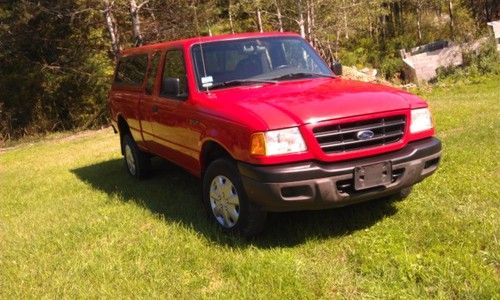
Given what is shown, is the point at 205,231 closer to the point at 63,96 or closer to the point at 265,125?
the point at 265,125

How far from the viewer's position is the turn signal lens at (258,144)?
13.5 feet

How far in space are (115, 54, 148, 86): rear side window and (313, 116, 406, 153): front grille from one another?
11.2ft

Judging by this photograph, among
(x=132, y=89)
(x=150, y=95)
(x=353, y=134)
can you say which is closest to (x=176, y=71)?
(x=150, y=95)

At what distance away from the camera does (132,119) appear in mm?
7309

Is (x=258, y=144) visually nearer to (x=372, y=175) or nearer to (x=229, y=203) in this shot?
(x=229, y=203)

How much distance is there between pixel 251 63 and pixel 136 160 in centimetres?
291

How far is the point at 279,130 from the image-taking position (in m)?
4.11

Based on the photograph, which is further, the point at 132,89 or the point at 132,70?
the point at 132,70

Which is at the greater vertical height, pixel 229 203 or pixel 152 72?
pixel 152 72

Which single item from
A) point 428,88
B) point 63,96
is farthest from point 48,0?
point 428,88

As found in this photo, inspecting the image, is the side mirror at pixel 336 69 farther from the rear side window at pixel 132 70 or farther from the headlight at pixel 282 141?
the rear side window at pixel 132 70

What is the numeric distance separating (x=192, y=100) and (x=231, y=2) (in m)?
27.8

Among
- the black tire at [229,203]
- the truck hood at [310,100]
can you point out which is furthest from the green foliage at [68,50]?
the black tire at [229,203]

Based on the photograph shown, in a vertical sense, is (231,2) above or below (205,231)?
above
